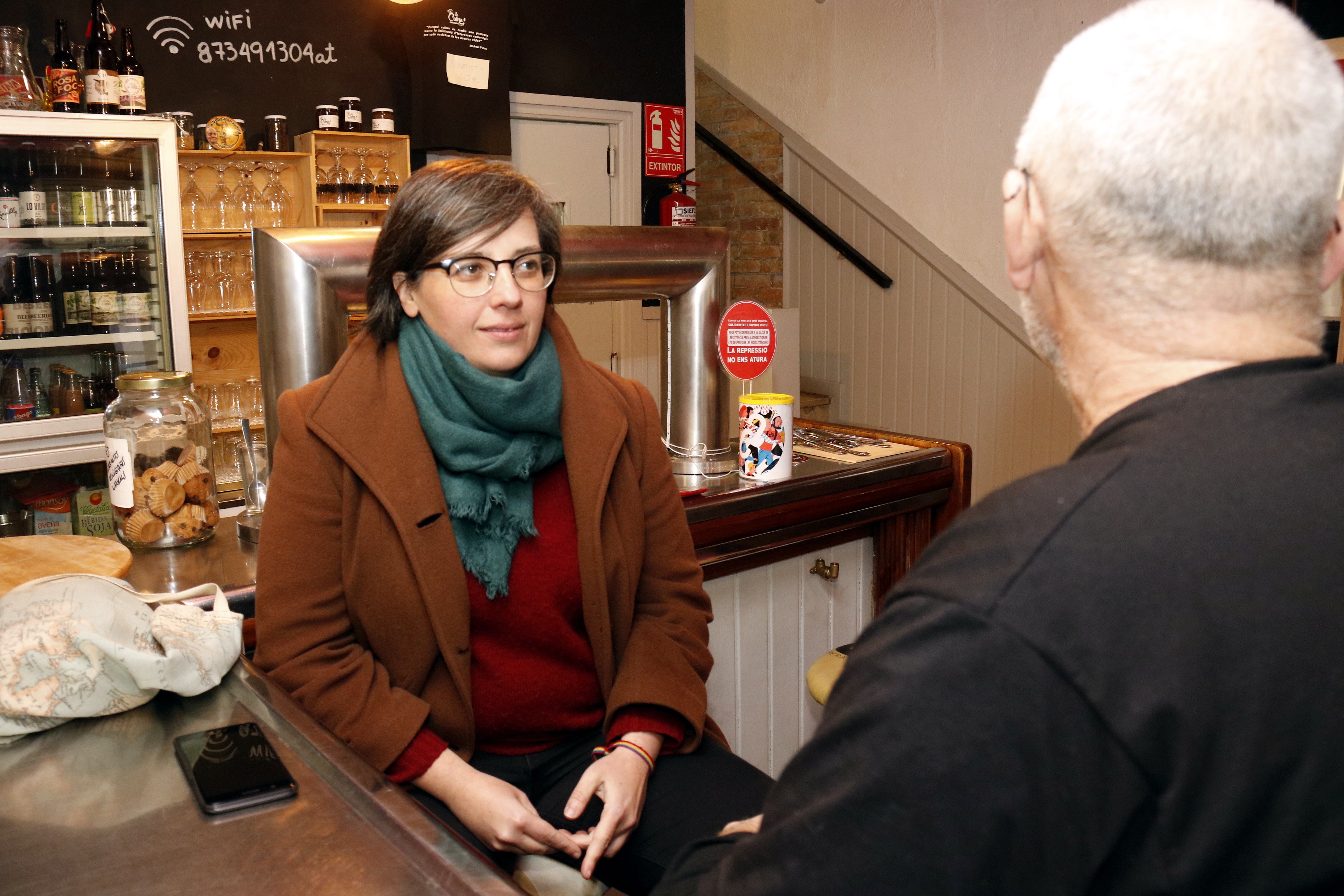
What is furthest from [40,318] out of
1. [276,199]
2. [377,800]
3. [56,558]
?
[377,800]

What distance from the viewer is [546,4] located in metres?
5.26

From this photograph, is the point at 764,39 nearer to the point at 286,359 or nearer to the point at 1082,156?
the point at 286,359

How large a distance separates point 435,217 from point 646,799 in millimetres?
935

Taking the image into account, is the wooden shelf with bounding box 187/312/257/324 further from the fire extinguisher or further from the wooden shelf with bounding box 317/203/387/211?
the fire extinguisher

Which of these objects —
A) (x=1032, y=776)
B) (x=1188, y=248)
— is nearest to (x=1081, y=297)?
(x=1188, y=248)

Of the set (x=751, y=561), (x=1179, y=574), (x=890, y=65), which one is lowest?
(x=751, y=561)

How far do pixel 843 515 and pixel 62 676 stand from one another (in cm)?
151

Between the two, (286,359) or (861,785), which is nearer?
(861,785)

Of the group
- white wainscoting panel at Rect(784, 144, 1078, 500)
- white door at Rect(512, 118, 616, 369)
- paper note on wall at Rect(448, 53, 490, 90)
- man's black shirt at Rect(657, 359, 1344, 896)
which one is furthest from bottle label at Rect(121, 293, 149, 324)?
man's black shirt at Rect(657, 359, 1344, 896)

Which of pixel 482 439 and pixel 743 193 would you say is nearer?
pixel 482 439

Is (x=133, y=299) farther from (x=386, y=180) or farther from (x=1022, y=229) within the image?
(x=1022, y=229)

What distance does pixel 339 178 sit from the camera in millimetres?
4234

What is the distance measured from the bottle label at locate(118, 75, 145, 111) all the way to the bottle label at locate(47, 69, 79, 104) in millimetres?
135

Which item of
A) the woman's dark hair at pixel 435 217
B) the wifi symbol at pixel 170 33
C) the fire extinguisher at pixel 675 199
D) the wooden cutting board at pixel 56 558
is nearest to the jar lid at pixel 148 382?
the wooden cutting board at pixel 56 558
